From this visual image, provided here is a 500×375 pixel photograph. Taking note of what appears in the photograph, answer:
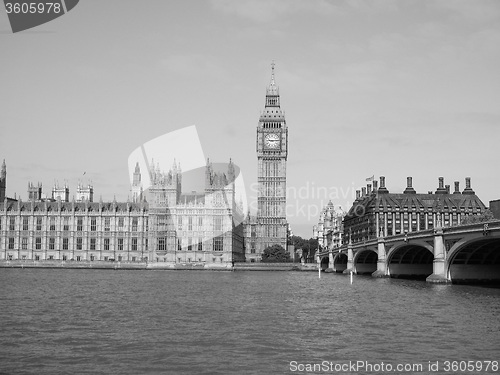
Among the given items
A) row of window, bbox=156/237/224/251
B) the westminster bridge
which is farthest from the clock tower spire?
the westminster bridge

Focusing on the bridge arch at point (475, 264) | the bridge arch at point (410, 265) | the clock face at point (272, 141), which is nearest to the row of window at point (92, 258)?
the clock face at point (272, 141)

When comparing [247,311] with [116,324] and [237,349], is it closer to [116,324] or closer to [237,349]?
[116,324]

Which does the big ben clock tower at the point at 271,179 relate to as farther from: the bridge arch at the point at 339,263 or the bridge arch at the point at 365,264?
the bridge arch at the point at 365,264

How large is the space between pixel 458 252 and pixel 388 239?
23942 mm

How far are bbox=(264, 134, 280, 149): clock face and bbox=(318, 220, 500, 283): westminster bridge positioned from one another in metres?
82.2

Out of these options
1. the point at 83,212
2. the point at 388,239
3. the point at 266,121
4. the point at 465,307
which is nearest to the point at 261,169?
the point at 266,121

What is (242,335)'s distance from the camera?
32.5 meters

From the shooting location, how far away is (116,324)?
118 feet

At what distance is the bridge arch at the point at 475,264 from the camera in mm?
71250

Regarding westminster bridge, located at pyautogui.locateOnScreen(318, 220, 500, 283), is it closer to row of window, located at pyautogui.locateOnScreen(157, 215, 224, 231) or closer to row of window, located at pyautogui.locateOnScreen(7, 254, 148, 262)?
row of window, located at pyautogui.locateOnScreen(157, 215, 224, 231)

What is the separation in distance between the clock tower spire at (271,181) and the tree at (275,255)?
724cm

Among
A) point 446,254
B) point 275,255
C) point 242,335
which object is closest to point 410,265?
point 446,254

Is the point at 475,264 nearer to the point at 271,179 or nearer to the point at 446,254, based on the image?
the point at 446,254

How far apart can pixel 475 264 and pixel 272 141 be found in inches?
4494
